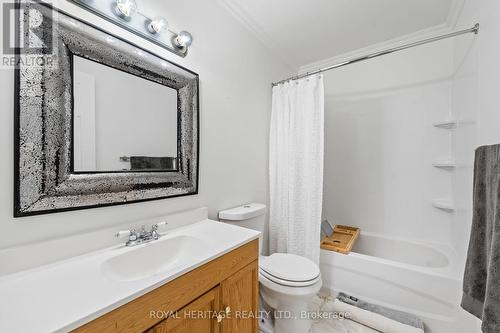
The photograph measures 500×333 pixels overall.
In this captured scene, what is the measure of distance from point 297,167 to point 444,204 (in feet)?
4.60

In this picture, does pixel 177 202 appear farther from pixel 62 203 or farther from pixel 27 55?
pixel 27 55

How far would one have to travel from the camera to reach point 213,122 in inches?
59.9

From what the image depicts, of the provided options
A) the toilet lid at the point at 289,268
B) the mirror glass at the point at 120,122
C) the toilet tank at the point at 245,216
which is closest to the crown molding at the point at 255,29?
the mirror glass at the point at 120,122

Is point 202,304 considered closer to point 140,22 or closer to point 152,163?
point 152,163

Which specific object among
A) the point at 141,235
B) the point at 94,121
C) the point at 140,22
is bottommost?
the point at 141,235

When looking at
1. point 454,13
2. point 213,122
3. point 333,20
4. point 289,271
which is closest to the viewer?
point 289,271

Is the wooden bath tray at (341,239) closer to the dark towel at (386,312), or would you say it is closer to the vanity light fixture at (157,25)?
the dark towel at (386,312)

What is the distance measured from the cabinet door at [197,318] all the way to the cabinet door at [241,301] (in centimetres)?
6

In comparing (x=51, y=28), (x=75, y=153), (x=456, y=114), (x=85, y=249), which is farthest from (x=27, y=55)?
(x=456, y=114)

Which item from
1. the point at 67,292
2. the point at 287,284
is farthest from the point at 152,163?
the point at 287,284

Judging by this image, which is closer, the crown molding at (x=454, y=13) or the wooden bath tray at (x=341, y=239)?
the crown molding at (x=454, y=13)

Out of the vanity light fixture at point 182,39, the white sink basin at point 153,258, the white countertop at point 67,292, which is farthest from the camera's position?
the vanity light fixture at point 182,39

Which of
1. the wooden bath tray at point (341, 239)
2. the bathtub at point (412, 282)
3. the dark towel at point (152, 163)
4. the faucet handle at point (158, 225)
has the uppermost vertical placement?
the dark towel at point (152, 163)

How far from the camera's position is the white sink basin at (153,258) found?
90cm
